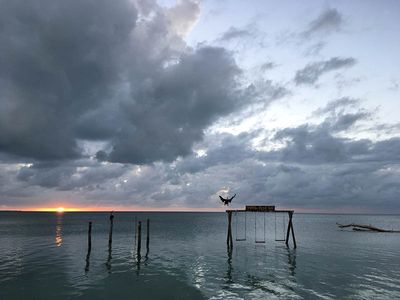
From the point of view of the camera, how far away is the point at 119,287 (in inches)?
1080

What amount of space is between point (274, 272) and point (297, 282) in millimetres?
4661

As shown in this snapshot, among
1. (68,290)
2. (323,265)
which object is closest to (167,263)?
(68,290)

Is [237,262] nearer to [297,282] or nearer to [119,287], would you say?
[297,282]

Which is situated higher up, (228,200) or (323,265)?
(228,200)

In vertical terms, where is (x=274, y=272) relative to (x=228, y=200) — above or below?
below

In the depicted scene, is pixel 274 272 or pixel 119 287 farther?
pixel 274 272

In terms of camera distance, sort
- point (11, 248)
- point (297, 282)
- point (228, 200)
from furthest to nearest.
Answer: point (11, 248)
point (228, 200)
point (297, 282)

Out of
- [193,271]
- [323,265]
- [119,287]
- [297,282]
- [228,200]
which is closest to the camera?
[119,287]

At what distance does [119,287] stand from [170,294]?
504 cm

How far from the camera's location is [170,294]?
25547 mm

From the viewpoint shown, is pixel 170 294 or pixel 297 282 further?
pixel 297 282

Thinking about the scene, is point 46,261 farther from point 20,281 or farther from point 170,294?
point 170,294

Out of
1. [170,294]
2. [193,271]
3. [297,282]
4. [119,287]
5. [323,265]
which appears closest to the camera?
[170,294]

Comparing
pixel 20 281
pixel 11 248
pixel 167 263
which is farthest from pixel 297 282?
pixel 11 248
